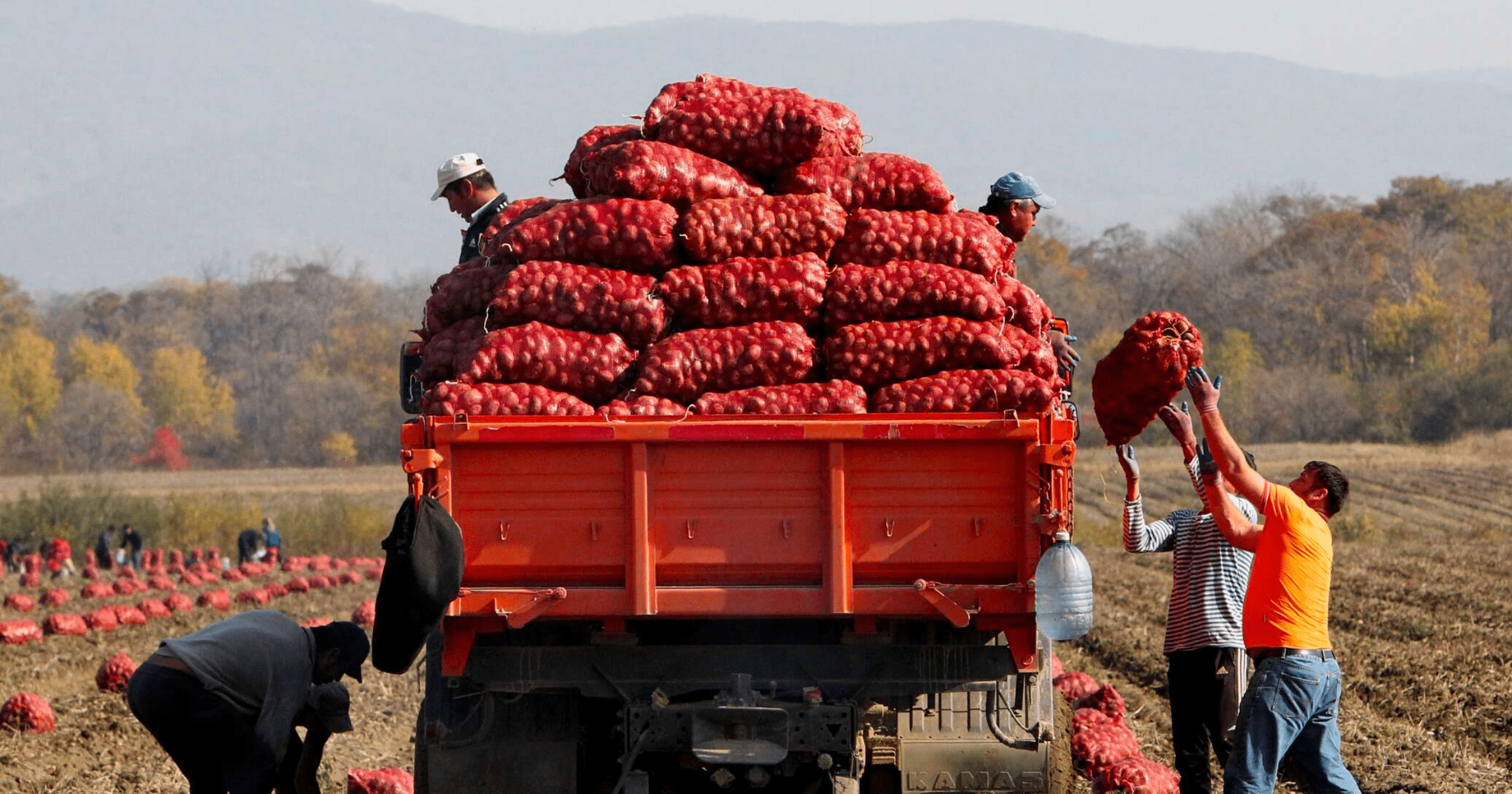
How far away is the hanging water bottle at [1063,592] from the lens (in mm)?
6879

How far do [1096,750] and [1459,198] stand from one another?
275ft

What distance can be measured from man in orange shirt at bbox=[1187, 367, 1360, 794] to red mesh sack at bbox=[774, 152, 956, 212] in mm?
1731

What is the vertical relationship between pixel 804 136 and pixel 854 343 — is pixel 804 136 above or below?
above

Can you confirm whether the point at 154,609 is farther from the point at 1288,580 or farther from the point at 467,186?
the point at 1288,580

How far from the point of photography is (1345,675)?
13453 mm

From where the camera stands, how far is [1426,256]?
3243 inches

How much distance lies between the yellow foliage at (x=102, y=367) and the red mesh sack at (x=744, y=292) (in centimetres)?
10048

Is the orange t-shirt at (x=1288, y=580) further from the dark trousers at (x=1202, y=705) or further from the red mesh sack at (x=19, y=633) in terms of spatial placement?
the red mesh sack at (x=19, y=633)

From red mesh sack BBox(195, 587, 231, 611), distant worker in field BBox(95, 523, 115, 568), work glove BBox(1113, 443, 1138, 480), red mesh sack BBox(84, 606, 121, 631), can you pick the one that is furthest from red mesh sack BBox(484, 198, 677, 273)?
distant worker in field BBox(95, 523, 115, 568)

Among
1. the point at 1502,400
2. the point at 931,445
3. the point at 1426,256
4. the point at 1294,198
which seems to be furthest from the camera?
the point at 1294,198

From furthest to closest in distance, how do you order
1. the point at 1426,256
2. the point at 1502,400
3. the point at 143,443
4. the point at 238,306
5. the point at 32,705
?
the point at 238,306, the point at 143,443, the point at 1426,256, the point at 1502,400, the point at 32,705

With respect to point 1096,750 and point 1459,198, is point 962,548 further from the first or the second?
A: point 1459,198

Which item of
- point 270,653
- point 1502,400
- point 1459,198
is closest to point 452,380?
point 270,653

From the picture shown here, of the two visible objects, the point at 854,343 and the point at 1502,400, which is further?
the point at 1502,400
